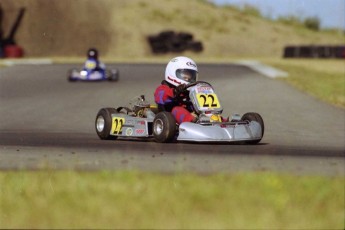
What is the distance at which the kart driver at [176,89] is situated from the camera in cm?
1163

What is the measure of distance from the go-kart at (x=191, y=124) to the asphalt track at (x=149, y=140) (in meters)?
0.13

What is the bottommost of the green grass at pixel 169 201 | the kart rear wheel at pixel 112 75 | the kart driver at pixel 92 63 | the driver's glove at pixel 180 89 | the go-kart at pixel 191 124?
the kart rear wheel at pixel 112 75

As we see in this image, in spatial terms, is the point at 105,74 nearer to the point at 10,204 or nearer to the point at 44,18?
the point at 10,204

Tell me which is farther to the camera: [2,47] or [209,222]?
[2,47]

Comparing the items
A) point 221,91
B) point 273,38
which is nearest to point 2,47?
point 273,38

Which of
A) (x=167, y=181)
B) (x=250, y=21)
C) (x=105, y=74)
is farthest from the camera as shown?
(x=250, y=21)

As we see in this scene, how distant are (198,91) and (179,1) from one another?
196 feet

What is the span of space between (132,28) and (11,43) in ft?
33.2

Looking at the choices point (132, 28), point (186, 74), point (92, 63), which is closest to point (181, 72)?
point (186, 74)

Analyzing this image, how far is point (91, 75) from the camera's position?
26.7m

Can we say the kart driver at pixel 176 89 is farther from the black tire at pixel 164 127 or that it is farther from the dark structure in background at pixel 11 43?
the dark structure in background at pixel 11 43

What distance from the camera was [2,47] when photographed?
51.3 metres

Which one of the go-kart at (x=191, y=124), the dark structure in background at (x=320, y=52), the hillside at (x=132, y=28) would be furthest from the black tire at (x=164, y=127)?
the hillside at (x=132, y=28)

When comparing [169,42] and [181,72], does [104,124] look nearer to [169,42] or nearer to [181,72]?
[181,72]
